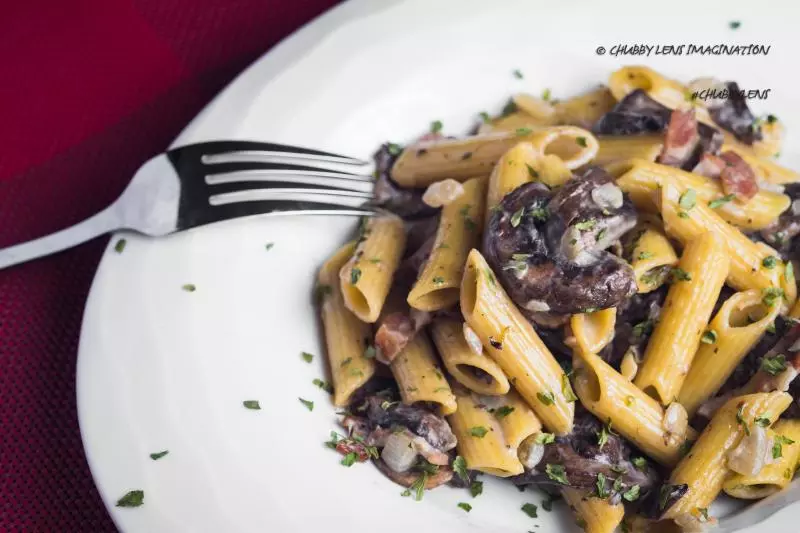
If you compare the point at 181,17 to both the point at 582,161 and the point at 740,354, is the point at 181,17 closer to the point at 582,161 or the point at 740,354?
the point at 582,161

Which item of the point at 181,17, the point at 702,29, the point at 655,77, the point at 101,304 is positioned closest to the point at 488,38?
the point at 655,77

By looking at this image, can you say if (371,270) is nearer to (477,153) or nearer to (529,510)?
(477,153)

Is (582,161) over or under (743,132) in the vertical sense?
over

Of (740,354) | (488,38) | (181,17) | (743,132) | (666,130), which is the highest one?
(181,17)

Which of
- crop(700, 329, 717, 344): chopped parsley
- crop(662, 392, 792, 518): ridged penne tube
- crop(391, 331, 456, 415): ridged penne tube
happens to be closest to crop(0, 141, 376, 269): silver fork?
crop(391, 331, 456, 415): ridged penne tube

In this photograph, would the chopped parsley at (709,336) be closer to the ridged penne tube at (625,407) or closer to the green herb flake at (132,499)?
the ridged penne tube at (625,407)

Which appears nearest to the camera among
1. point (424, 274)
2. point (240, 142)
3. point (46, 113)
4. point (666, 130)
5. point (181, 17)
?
point (424, 274)
